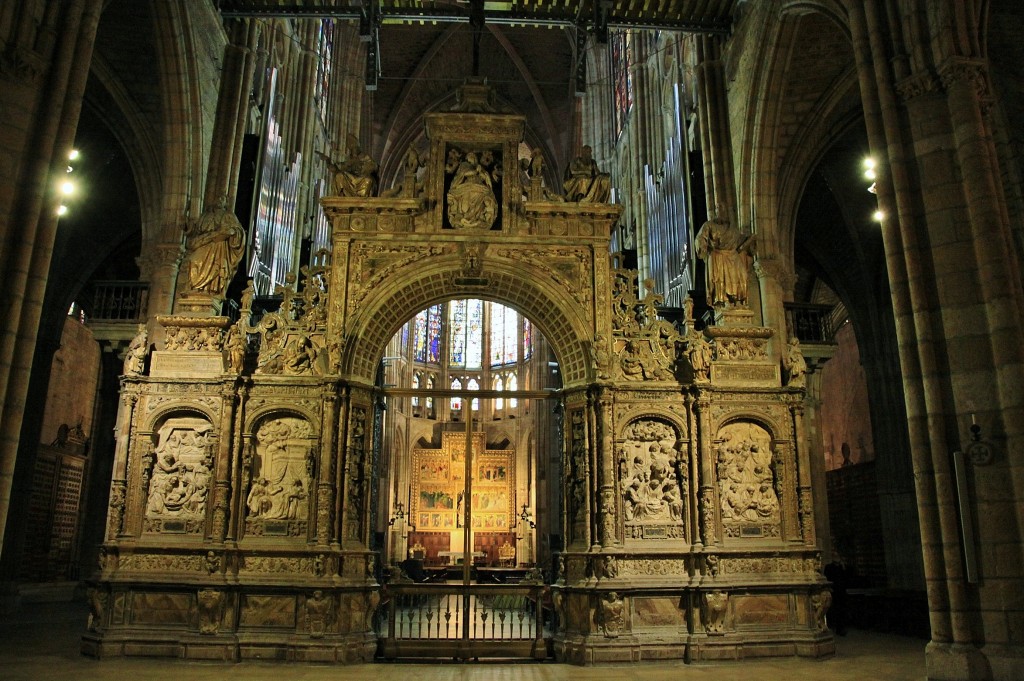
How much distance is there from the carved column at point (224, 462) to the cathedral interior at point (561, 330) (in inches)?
1.9

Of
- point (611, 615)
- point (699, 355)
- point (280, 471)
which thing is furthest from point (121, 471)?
point (699, 355)

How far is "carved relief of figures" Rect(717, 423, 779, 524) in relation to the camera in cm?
1248

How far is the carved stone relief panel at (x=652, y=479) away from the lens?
1230cm

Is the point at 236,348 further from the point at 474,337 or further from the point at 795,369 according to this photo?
the point at 474,337

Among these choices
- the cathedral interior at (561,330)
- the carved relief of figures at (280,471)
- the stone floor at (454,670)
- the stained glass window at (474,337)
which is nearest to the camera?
the cathedral interior at (561,330)

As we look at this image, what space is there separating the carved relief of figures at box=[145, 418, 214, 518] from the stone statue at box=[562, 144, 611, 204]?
7301 millimetres

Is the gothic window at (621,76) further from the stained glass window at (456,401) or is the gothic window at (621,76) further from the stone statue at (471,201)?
the stained glass window at (456,401)

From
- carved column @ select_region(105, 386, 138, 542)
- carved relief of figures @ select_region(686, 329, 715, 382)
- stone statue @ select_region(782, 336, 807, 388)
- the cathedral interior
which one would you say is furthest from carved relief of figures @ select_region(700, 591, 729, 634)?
carved column @ select_region(105, 386, 138, 542)

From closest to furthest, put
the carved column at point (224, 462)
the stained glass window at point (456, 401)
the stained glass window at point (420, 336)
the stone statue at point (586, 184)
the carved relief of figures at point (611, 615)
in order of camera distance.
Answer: the carved relief of figures at point (611, 615) → the carved column at point (224, 462) → the stone statue at point (586, 184) → the stained glass window at point (420, 336) → the stained glass window at point (456, 401)

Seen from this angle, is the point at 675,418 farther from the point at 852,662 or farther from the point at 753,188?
the point at 753,188

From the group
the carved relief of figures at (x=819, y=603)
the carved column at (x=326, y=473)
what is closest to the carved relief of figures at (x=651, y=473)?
the carved relief of figures at (x=819, y=603)

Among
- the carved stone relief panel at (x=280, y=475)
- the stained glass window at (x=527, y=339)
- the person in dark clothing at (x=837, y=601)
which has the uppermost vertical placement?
the stained glass window at (x=527, y=339)

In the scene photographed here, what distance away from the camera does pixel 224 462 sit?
12.0 metres

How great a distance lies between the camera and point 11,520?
18.7 metres
